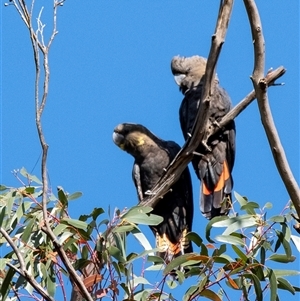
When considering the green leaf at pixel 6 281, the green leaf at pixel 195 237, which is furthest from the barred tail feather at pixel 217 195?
the green leaf at pixel 6 281

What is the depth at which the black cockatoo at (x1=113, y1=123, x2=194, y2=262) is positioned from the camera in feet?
10.8

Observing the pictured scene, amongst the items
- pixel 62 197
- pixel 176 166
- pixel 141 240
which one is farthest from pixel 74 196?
pixel 176 166

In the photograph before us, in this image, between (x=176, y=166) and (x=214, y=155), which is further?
(x=214, y=155)

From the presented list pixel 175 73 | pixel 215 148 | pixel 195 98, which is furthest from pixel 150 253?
pixel 175 73

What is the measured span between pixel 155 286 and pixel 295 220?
435 millimetres

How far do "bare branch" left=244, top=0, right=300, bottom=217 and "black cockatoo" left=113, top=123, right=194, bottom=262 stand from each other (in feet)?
4.45

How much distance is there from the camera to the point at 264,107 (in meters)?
1.79

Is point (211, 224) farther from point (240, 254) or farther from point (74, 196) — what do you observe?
point (74, 196)

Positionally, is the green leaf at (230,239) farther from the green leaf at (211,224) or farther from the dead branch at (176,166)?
the dead branch at (176,166)

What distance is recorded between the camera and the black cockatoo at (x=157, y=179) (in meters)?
3.28

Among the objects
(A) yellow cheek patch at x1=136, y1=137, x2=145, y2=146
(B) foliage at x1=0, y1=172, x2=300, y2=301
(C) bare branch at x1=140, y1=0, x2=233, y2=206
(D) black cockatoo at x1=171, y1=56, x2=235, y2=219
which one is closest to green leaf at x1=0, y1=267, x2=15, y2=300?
(B) foliage at x1=0, y1=172, x2=300, y2=301

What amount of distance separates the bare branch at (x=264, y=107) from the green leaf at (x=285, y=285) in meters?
0.24

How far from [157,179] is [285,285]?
1496mm

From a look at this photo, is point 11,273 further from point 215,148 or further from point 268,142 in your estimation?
point 215,148
